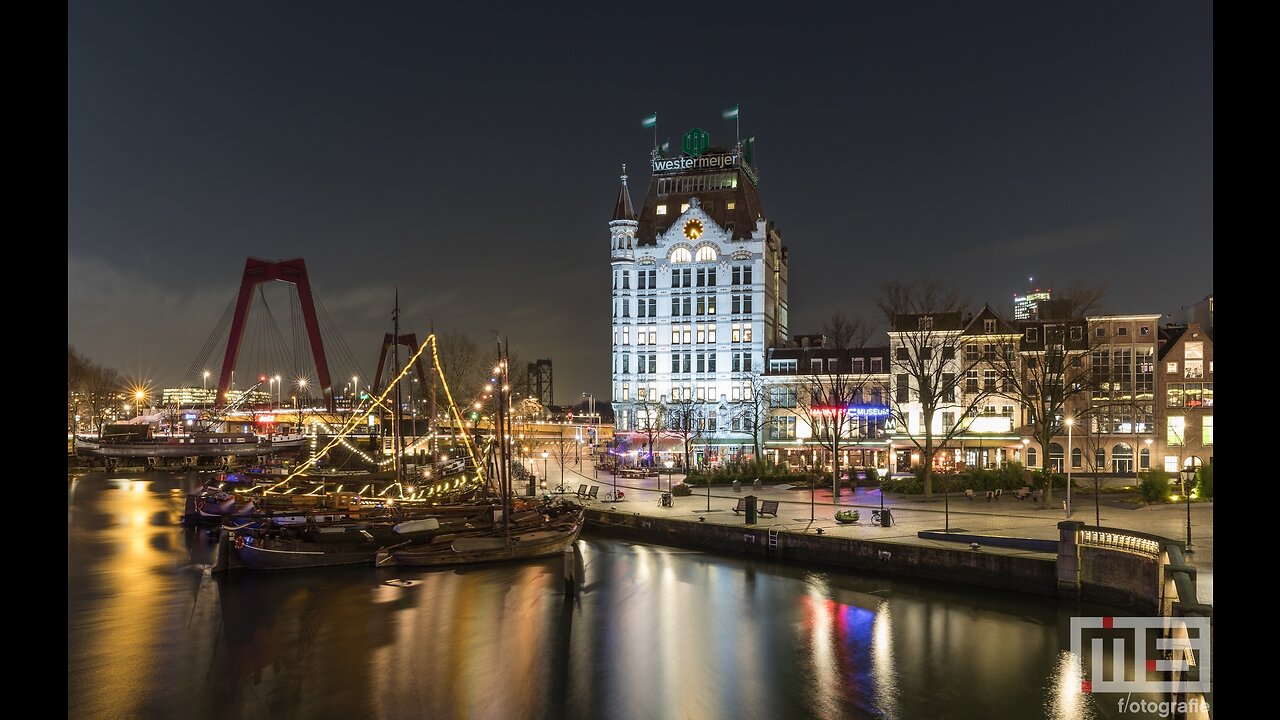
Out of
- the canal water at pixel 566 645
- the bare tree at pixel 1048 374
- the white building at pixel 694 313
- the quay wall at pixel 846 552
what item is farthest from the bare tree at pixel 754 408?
the canal water at pixel 566 645

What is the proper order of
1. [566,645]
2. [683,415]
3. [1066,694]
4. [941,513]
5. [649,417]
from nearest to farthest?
[1066,694] < [566,645] < [941,513] < [683,415] < [649,417]

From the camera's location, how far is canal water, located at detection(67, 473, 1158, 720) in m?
21.8

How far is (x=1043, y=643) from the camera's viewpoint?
25.5 m

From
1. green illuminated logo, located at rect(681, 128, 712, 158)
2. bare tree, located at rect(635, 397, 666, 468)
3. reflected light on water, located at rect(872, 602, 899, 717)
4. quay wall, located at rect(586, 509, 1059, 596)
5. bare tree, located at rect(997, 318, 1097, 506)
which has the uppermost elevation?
green illuminated logo, located at rect(681, 128, 712, 158)

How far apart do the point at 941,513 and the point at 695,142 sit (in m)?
58.4

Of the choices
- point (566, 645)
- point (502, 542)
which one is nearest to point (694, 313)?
point (502, 542)

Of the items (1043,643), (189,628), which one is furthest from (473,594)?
(1043,643)

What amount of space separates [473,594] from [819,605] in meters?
14.1

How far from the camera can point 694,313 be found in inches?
3236

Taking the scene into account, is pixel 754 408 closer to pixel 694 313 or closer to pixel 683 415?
pixel 683 415

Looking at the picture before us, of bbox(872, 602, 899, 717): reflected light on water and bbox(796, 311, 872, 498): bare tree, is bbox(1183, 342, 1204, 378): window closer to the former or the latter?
bbox(796, 311, 872, 498): bare tree

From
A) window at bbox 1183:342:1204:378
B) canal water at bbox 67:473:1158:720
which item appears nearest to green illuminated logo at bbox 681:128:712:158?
window at bbox 1183:342:1204:378

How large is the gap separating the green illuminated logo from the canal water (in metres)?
59.6
